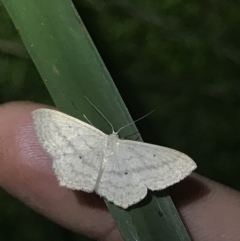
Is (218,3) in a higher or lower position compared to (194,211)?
higher

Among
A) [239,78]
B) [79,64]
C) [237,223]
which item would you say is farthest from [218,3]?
[237,223]

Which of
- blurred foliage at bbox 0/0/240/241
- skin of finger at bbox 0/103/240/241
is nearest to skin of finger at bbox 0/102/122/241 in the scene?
skin of finger at bbox 0/103/240/241

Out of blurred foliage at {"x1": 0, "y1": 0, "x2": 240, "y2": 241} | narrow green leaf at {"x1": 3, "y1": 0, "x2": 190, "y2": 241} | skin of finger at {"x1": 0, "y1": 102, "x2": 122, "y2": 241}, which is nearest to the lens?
narrow green leaf at {"x1": 3, "y1": 0, "x2": 190, "y2": 241}

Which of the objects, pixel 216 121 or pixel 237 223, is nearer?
pixel 237 223

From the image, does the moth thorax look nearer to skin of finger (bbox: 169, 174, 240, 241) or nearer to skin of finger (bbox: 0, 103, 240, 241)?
skin of finger (bbox: 0, 103, 240, 241)

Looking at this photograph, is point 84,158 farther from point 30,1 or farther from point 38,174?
point 30,1

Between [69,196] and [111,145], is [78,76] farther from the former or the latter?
[69,196]

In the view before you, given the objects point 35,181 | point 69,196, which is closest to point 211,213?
point 69,196
